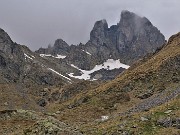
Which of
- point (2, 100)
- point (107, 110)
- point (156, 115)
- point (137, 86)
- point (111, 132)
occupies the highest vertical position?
point (2, 100)

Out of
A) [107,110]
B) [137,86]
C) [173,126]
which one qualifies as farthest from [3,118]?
[173,126]

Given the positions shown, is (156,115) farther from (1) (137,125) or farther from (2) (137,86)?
(2) (137,86)

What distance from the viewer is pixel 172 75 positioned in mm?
71312

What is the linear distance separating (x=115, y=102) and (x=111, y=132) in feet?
109

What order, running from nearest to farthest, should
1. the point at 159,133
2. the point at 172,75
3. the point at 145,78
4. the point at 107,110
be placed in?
the point at 159,133
the point at 107,110
the point at 172,75
the point at 145,78

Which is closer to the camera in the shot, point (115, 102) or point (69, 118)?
Answer: point (69, 118)

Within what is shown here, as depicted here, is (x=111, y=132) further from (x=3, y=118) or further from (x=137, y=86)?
(x=137, y=86)

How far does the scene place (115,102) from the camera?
222ft

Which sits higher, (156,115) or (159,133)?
(156,115)

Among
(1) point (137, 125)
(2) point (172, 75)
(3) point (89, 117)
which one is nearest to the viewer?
(1) point (137, 125)

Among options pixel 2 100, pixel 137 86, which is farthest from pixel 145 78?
pixel 2 100

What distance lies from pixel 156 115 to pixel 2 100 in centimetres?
14261

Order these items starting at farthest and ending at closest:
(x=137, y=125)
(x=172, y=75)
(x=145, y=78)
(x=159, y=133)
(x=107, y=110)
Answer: (x=145, y=78) → (x=172, y=75) → (x=107, y=110) → (x=137, y=125) → (x=159, y=133)

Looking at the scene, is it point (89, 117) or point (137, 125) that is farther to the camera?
point (89, 117)
